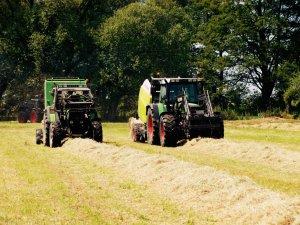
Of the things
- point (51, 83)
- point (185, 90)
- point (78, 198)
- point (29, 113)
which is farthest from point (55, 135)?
point (29, 113)

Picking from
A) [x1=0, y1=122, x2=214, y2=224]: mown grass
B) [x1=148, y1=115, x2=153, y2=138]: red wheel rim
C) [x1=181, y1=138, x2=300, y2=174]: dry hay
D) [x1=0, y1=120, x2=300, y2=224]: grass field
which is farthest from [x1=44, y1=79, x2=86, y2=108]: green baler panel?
[x1=0, y1=122, x2=214, y2=224]: mown grass

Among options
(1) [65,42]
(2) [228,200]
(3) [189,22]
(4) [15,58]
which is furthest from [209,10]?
(2) [228,200]

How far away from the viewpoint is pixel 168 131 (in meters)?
22.0

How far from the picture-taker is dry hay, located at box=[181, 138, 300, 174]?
1598 cm

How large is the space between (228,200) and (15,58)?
148 ft

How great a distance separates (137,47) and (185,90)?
90.0ft

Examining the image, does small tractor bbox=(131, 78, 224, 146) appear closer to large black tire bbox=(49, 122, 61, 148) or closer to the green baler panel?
the green baler panel

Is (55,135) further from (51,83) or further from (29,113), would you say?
(29,113)

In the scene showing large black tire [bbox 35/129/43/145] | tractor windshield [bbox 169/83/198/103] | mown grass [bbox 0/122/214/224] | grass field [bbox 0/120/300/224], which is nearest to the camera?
mown grass [bbox 0/122/214/224]

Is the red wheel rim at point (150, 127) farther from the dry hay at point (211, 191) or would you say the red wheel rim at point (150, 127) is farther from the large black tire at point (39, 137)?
the dry hay at point (211, 191)

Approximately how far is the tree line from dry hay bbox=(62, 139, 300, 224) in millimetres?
34267

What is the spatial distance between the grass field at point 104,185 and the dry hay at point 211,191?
0.21 metres

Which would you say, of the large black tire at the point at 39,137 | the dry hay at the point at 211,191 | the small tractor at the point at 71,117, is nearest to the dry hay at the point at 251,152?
the dry hay at the point at 211,191

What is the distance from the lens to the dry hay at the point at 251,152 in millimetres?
15977
